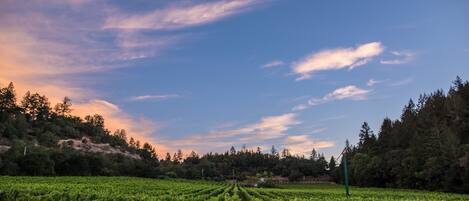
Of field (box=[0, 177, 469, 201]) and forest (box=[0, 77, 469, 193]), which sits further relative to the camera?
forest (box=[0, 77, 469, 193])

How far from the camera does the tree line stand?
8456cm

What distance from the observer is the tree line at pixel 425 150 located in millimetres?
84562

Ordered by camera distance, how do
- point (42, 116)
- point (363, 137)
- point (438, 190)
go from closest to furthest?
point (438, 190)
point (363, 137)
point (42, 116)

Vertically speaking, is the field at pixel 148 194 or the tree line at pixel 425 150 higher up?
the tree line at pixel 425 150

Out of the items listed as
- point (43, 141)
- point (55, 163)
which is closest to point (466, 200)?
point (55, 163)

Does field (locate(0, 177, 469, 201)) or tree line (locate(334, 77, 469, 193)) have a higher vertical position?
tree line (locate(334, 77, 469, 193))

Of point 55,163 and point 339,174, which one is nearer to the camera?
point 55,163

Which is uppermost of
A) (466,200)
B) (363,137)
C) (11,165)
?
(363,137)

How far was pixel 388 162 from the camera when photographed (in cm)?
11119

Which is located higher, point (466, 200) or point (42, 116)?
point (42, 116)

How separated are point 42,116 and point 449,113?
15556 centimetres

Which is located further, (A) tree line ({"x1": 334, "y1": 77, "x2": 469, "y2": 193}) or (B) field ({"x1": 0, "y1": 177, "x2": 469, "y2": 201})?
(A) tree line ({"x1": 334, "y1": 77, "x2": 469, "y2": 193})

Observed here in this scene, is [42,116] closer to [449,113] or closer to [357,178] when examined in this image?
[357,178]

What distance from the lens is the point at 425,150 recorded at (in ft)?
308
